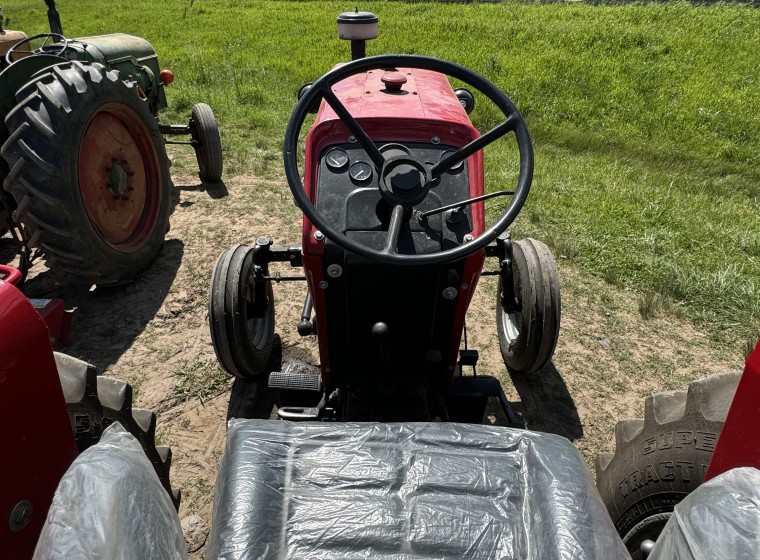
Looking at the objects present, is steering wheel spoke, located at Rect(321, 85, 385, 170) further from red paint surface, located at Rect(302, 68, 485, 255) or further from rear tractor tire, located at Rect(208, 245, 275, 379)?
rear tractor tire, located at Rect(208, 245, 275, 379)

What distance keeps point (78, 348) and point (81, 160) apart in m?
1.06

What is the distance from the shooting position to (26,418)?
1310 mm

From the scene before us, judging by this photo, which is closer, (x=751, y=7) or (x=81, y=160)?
(x=81, y=160)

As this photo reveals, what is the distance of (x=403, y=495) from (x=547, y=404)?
6.38 feet

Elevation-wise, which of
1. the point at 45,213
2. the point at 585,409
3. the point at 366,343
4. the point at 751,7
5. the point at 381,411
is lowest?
the point at 585,409

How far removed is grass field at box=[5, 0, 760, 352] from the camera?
4.16 meters

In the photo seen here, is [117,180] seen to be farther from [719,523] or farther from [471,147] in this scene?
[719,523]

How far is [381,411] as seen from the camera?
7.44 ft

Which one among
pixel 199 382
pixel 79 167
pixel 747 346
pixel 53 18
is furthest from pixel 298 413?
pixel 53 18

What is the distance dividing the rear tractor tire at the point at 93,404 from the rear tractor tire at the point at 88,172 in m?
1.44

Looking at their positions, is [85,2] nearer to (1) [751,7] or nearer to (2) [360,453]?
(1) [751,7]

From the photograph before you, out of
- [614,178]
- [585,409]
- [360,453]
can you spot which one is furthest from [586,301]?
[360,453]

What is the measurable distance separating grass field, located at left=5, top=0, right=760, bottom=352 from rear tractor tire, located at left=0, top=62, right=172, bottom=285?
1705mm

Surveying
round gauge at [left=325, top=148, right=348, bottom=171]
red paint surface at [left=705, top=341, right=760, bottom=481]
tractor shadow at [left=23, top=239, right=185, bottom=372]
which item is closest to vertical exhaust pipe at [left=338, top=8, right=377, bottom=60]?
round gauge at [left=325, top=148, right=348, bottom=171]
